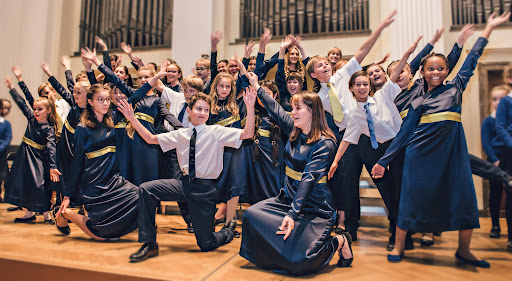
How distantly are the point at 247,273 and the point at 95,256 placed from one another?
38.5 inches

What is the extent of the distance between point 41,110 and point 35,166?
1.77ft

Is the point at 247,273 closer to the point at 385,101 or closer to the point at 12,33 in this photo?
the point at 385,101

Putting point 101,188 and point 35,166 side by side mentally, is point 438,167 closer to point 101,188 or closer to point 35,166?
point 101,188

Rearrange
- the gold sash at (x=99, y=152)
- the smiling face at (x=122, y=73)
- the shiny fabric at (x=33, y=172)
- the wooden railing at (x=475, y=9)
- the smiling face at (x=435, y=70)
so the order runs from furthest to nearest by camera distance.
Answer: the wooden railing at (x=475, y=9)
the smiling face at (x=122, y=73)
the shiny fabric at (x=33, y=172)
the gold sash at (x=99, y=152)
the smiling face at (x=435, y=70)

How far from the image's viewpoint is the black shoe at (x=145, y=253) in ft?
6.81

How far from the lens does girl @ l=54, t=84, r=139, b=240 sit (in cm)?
257

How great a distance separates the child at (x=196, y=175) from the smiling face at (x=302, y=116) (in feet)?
0.98

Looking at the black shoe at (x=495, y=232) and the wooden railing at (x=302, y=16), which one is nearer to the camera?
the black shoe at (x=495, y=232)

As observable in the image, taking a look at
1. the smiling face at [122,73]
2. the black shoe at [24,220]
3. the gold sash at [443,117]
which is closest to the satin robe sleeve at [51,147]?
the black shoe at [24,220]

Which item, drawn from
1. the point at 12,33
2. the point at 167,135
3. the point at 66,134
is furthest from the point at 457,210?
the point at 12,33

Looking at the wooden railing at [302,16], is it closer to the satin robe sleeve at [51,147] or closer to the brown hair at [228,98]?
the brown hair at [228,98]

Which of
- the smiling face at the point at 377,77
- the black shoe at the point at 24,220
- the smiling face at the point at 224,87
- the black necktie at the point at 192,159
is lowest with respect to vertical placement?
the black shoe at the point at 24,220

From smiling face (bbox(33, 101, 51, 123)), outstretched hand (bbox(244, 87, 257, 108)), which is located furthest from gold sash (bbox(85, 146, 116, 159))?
outstretched hand (bbox(244, 87, 257, 108))

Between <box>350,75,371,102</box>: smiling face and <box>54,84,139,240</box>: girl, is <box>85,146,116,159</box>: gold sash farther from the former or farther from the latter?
<box>350,75,371,102</box>: smiling face
